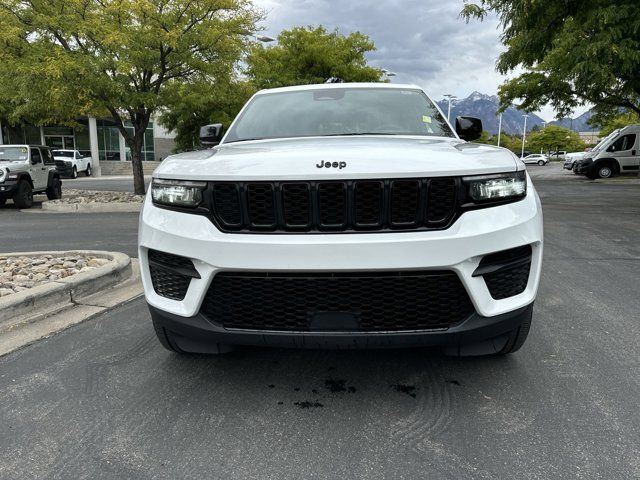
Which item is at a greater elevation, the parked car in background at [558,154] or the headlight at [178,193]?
the parked car in background at [558,154]

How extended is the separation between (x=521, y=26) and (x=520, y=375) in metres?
11.7

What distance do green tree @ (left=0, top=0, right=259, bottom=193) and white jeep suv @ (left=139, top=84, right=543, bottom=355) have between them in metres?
→ 9.25

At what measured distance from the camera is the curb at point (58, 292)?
3754mm

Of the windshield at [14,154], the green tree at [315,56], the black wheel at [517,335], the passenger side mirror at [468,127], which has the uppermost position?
the green tree at [315,56]

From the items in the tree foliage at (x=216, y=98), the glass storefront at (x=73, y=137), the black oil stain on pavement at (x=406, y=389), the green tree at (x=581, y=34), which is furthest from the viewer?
the glass storefront at (x=73, y=137)

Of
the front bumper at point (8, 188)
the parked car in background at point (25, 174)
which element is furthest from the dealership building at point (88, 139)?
the front bumper at point (8, 188)

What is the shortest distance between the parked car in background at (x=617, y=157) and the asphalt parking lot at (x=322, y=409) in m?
21.1

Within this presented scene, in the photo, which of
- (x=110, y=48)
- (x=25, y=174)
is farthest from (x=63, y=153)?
(x=110, y=48)

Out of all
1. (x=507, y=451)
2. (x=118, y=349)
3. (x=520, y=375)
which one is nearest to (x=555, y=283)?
(x=520, y=375)

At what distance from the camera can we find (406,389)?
9.12ft

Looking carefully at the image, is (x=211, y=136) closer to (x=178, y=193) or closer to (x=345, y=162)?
(x=178, y=193)

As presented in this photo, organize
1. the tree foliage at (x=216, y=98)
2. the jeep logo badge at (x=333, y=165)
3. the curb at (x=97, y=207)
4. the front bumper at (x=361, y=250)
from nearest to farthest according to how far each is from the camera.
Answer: the front bumper at (x=361, y=250) → the jeep logo badge at (x=333, y=165) → the curb at (x=97, y=207) → the tree foliage at (x=216, y=98)

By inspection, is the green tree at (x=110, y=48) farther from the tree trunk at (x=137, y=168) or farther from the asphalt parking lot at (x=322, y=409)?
the asphalt parking lot at (x=322, y=409)

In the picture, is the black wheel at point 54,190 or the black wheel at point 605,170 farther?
the black wheel at point 605,170
